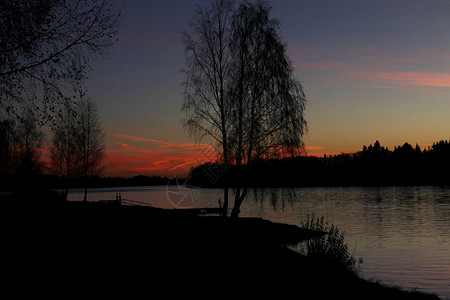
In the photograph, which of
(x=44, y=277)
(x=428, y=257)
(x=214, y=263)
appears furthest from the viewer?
(x=428, y=257)

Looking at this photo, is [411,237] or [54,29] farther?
[411,237]

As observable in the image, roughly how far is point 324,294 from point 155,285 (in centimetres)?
414

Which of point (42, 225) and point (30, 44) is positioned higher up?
point (30, 44)

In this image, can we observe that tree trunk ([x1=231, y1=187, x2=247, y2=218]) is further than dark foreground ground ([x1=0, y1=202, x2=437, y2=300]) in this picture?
Yes

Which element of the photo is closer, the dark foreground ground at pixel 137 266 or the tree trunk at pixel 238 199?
the dark foreground ground at pixel 137 266

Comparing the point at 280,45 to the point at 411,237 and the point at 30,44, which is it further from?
the point at 411,237

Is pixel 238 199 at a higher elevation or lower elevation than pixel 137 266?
higher

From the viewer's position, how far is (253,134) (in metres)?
23.2

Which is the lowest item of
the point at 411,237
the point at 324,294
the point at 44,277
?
the point at 411,237

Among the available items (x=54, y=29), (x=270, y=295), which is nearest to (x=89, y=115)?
(x=54, y=29)

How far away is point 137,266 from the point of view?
993 centimetres

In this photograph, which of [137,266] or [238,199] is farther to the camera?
[238,199]

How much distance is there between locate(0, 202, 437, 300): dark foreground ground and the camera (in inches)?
332

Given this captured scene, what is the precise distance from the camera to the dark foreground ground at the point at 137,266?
8.45 m
